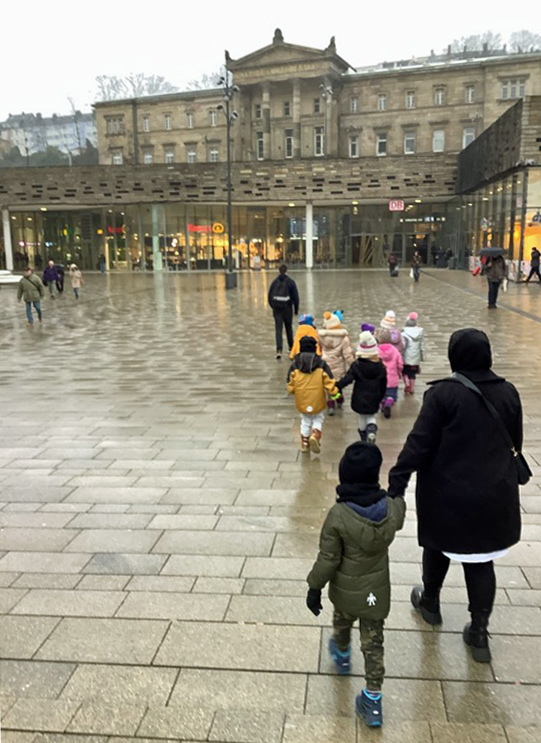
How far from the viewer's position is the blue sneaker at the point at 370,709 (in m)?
2.86

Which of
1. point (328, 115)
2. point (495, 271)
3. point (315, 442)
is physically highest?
point (328, 115)

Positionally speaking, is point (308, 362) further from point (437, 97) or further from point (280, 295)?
point (437, 97)

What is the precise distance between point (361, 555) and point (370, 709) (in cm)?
66

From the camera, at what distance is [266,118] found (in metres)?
70.6

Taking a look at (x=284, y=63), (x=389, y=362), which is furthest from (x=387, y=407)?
(x=284, y=63)

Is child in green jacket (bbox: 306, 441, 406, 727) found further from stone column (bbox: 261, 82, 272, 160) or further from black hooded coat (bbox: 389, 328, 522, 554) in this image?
stone column (bbox: 261, 82, 272, 160)

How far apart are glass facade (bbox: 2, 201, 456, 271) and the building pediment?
24018 millimetres

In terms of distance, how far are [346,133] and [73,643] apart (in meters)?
72.3

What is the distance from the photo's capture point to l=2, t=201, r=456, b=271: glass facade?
167ft

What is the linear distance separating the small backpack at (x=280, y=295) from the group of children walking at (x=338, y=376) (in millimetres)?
3626

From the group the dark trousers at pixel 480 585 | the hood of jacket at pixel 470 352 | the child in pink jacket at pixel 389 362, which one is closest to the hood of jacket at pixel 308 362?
the child in pink jacket at pixel 389 362

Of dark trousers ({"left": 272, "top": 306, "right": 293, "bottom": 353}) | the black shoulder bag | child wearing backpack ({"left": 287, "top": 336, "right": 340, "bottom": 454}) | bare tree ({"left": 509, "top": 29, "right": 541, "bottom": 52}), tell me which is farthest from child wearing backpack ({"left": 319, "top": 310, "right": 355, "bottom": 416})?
bare tree ({"left": 509, "top": 29, "right": 541, "bottom": 52})

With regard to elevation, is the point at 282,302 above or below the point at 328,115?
below

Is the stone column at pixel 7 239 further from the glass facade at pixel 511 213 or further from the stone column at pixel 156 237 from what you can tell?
the glass facade at pixel 511 213
